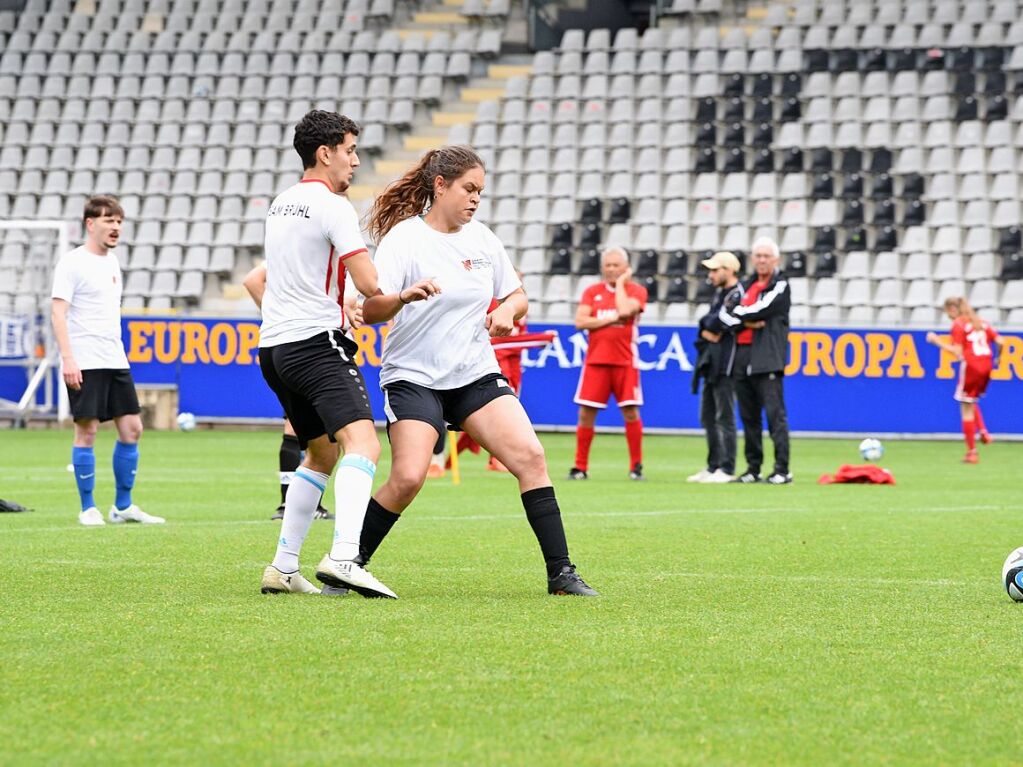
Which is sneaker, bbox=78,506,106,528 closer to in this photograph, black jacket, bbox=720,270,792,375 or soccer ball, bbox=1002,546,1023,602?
soccer ball, bbox=1002,546,1023,602

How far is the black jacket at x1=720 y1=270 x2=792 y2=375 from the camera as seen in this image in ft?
48.4

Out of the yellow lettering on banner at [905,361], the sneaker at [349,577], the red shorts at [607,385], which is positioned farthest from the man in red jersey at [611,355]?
the sneaker at [349,577]

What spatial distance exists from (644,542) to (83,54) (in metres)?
25.9

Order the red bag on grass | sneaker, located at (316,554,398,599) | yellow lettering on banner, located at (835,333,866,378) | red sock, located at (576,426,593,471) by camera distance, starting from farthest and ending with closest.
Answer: yellow lettering on banner, located at (835,333,866,378)
red sock, located at (576,426,593,471)
the red bag on grass
sneaker, located at (316,554,398,599)

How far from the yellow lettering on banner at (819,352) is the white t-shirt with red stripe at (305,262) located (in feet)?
55.3

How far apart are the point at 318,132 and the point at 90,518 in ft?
14.5

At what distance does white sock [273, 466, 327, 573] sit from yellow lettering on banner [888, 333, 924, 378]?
16.9m

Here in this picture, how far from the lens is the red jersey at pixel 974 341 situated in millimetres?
20031

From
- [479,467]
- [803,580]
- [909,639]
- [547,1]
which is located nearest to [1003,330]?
[479,467]

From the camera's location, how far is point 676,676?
475cm

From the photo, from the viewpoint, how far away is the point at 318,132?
655 centimetres

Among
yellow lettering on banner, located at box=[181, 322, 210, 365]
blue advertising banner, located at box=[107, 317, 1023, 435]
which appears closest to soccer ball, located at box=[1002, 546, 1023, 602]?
blue advertising banner, located at box=[107, 317, 1023, 435]

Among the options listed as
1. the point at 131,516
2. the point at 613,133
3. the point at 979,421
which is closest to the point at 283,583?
the point at 131,516

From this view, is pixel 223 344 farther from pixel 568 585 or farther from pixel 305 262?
pixel 568 585
